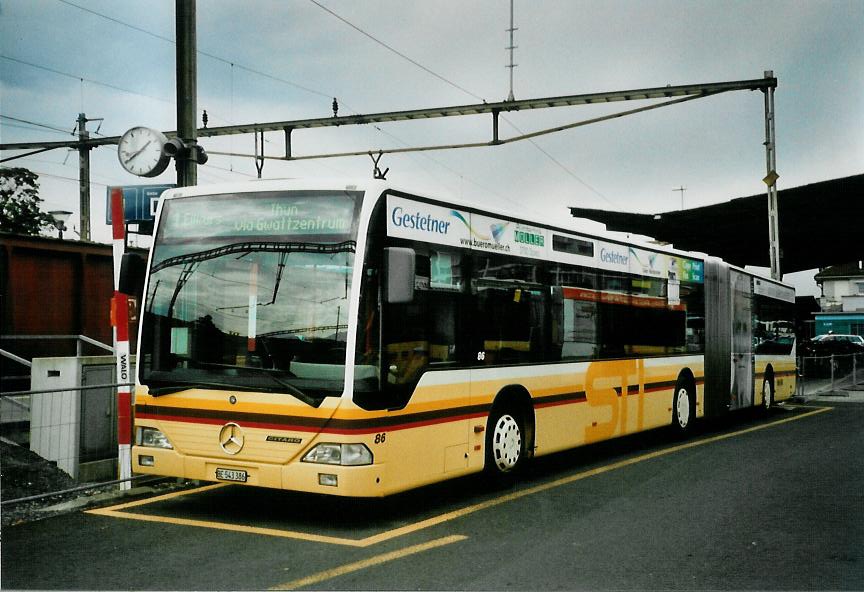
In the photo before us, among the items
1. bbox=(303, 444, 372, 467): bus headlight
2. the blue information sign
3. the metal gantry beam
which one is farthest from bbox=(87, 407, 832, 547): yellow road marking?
the metal gantry beam

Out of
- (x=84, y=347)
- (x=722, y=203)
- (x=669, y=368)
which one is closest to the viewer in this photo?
(x=669, y=368)

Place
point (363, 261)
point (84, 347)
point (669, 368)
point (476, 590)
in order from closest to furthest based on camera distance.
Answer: point (476, 590), point (363, 261), point (669, 368), point (84, 347)

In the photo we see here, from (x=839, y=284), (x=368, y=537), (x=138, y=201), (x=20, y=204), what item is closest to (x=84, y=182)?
(x=20, y=204)

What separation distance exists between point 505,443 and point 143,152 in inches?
212

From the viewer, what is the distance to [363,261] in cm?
757

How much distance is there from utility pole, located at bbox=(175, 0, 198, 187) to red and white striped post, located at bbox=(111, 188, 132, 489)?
55.5 inches

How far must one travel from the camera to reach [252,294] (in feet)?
25.7

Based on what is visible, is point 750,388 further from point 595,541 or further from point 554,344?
point 595,541

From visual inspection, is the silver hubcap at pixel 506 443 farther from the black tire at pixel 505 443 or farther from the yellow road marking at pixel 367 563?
the yellow road marking at pixel 367 563

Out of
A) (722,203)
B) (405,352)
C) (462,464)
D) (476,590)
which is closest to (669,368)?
(462,464)

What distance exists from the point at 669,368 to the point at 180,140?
788cm

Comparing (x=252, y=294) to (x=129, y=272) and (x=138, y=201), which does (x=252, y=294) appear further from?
(x=138, y=201)

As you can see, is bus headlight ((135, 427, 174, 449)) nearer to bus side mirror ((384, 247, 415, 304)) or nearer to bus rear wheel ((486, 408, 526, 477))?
bus side mirror ((384, 247, 415, 304))

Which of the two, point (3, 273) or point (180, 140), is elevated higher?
point (180, 140)
